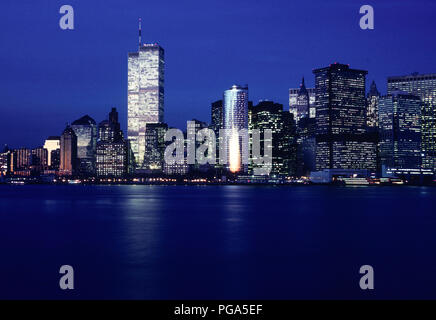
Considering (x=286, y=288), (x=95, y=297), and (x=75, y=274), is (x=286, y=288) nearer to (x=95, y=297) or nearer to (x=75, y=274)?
(x=95, y=297)

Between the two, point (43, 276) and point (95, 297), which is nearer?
point (95, 297)

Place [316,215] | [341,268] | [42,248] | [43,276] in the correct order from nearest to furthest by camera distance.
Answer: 1. [43,276]
2. [341,268]
3. [42,248]
4. [316,215]

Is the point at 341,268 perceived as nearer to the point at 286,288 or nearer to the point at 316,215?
the point at 286,288

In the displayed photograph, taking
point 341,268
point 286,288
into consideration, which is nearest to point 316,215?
point 341,268

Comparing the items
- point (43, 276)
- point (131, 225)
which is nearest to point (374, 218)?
point (131, 225)
